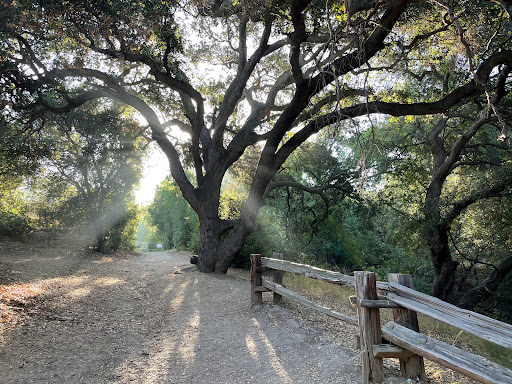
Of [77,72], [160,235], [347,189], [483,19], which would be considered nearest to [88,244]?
[77,72]

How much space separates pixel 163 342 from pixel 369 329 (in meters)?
Answer: 3.68

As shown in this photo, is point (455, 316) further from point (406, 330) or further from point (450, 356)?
point (406, 330)

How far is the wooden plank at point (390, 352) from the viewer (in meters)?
3.83

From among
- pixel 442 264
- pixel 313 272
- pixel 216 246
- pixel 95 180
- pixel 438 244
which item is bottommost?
pixel 442 264

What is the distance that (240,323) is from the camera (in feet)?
22.1

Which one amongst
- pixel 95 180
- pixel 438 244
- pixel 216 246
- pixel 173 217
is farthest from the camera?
pixel 173 217

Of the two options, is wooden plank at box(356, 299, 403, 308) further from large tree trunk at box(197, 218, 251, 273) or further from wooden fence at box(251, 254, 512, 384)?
large tree trunk at box(197, 218, 251, 273)

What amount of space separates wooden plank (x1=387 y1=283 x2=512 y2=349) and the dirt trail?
1142 mm

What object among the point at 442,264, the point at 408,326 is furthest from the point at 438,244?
the point at 408,326

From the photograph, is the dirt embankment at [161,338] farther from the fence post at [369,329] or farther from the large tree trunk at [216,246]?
the large tree trunk at [216,246]

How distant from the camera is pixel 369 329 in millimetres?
4023

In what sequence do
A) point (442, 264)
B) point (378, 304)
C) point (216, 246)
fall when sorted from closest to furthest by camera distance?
point (378, 304) → point (216, 246) → point (442, 264)

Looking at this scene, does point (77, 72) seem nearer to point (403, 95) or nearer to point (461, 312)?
point (403, 95)

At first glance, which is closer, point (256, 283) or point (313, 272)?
point (313, 272)
